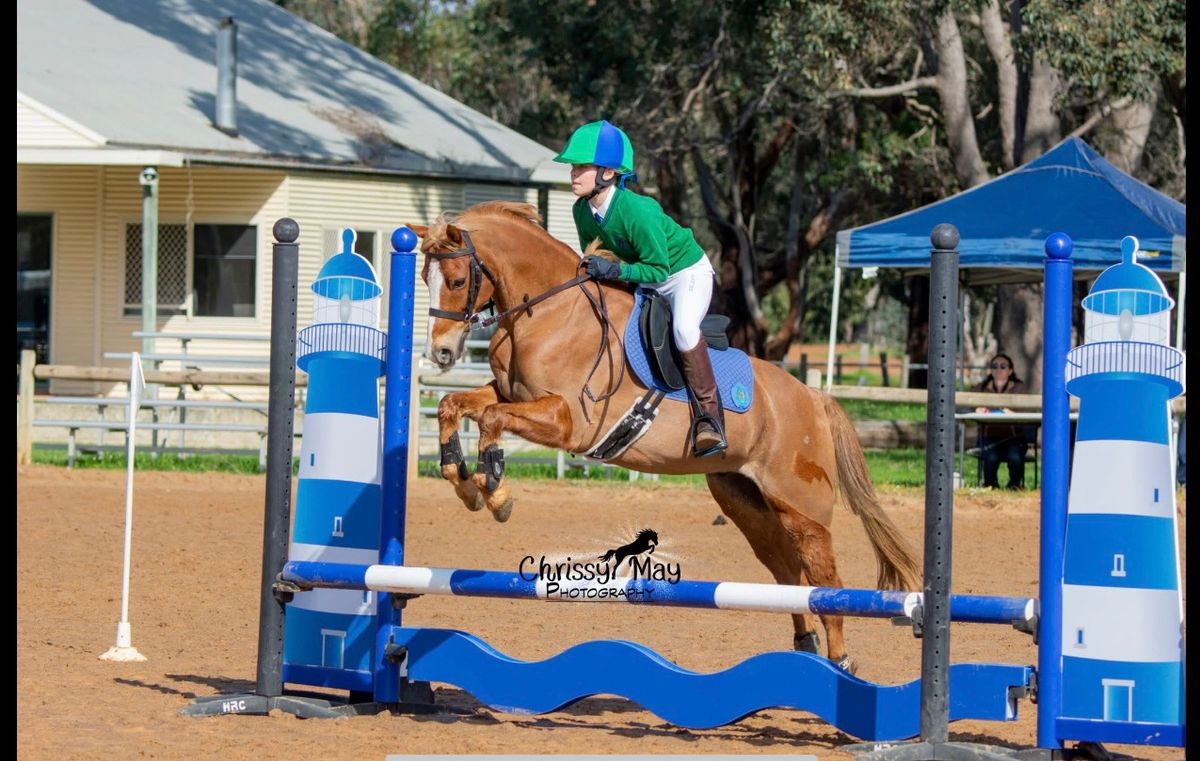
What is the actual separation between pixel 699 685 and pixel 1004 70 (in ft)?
59.2

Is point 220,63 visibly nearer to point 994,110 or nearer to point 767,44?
point 767,44

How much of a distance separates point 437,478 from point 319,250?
259 inches

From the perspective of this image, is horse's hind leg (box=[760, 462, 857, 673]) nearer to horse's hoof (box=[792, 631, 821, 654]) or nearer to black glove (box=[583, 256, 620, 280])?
horse's hoof (box=[792, 631, 821, 654])

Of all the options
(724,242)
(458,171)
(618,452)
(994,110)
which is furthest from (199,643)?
(724,242)

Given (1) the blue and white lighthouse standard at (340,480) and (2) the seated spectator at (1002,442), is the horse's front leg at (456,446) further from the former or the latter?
(2) the seated spectator at (1002,442)

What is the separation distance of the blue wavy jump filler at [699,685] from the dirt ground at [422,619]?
13cm

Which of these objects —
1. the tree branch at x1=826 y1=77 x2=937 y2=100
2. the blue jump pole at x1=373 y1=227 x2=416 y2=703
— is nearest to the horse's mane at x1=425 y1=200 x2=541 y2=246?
the blue jump pole at x1=373 y1=227 x2=416 y2=703

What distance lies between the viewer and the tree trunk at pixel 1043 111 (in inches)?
859

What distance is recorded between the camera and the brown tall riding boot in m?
6.47

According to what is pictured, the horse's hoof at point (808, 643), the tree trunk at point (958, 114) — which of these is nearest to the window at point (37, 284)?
the tree trunk at point (958, 114)

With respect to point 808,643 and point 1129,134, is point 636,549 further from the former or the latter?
point 1129,134

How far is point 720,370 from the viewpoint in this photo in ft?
22.1

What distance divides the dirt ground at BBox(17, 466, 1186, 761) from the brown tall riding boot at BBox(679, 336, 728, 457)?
3.65ft

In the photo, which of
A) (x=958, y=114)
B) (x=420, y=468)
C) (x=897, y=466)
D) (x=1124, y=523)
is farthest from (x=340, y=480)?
(x=958, y=114)
